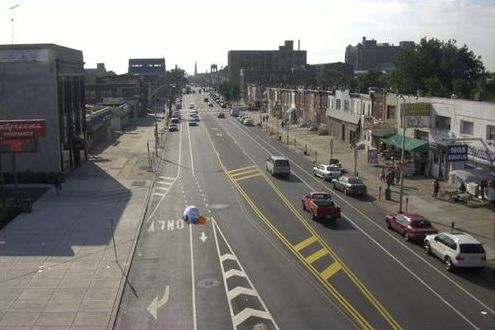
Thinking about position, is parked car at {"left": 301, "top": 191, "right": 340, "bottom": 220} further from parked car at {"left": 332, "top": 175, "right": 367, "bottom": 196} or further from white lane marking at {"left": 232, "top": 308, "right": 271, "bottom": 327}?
white lane marking at {"left": 232, "top": 308, "right": 271, "bottom": 327}

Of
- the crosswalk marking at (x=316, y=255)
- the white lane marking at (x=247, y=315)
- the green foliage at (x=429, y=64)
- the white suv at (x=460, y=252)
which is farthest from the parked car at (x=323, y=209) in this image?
the green foliage at (x=429, y=64)

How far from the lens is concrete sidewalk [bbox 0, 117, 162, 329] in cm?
2159

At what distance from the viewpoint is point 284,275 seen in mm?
25344

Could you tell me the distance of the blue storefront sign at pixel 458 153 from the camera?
3919 cm

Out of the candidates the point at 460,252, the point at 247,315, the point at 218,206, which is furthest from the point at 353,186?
the point at 247,315

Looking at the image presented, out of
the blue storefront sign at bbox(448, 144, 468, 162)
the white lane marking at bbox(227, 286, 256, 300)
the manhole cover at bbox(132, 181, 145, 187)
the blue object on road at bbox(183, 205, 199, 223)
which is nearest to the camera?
the white lane marking at bbox(227, 286, 256, 300)

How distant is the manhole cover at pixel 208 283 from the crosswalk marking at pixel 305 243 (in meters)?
5.93

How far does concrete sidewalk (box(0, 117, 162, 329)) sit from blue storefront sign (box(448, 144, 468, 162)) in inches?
805

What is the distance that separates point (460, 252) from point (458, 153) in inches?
608

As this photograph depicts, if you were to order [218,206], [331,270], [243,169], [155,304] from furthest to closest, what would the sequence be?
[243,169] < [218,206] < [331,270] < [155,304]

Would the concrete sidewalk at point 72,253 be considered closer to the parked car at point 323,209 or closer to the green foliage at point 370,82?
the parked car at point 323,209

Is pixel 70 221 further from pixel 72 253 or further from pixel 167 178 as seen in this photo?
pixel 167 178

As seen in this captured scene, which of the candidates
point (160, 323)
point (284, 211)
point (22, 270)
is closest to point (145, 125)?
point (284, 211)

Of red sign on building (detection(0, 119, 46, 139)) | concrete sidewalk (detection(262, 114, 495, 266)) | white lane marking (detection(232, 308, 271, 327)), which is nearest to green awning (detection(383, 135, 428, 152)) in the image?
concrete sidewalk (detection(262, 114, 495, 266))
